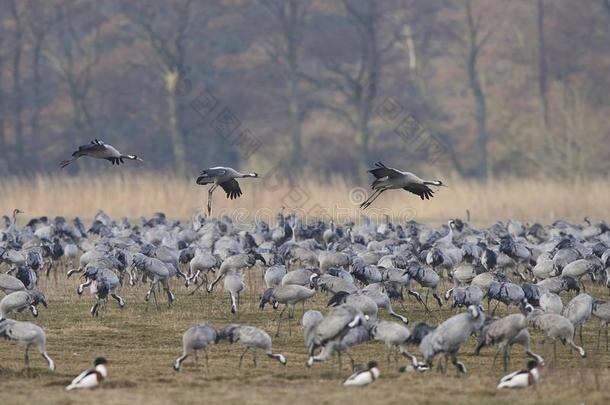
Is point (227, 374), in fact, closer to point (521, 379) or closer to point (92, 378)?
point (92, 378)

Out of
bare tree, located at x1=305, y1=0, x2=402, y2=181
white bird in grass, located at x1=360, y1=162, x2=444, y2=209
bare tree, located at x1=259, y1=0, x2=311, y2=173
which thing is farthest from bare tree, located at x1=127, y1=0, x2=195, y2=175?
white bird in grass, located at x1=360, y1=162, x2=444, y2=209

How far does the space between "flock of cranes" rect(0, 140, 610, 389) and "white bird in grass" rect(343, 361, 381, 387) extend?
1cm

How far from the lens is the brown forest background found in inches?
1752

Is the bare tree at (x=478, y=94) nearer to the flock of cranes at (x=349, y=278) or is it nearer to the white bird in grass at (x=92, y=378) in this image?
the flock of cranes at (x=349, y=278)

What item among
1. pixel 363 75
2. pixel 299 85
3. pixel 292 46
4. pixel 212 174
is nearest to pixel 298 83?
pixel 299 85

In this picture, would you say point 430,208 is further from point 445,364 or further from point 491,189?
point 445,364

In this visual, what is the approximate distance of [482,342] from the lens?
1080cm

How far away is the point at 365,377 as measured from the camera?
33.0ft

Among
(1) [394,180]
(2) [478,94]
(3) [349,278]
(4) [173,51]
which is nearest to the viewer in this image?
(1) [394,180]

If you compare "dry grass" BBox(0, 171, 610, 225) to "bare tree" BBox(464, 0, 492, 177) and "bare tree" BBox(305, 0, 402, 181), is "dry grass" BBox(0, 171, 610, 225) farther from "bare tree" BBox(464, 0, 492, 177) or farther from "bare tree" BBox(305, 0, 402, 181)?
"bare tree" BBox(464, 0, 492, 177)

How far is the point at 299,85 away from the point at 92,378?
129 feet

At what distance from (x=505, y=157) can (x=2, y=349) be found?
37.3m

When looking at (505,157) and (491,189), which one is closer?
(491,189)

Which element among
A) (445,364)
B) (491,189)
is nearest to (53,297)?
(445,364)
